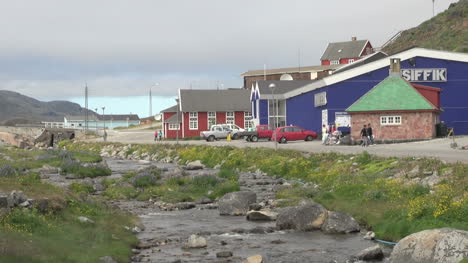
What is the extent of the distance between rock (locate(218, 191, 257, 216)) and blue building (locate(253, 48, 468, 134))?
3278 centimetres

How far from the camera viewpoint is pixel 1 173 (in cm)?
2603

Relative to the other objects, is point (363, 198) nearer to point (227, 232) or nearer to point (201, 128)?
point (227, 232)

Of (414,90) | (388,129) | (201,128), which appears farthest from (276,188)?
(201,128)

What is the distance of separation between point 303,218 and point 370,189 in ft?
13.2

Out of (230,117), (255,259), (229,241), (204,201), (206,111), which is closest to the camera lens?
(255,259)

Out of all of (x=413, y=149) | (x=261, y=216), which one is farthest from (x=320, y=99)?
(x=261, y=216)

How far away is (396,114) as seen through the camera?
49.1 metres

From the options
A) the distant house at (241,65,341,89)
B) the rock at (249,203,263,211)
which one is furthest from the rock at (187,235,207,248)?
the distant house at (241,65,341,89)

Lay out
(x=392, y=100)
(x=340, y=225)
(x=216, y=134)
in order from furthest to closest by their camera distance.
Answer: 1. (x=216, y=134)
2. (x=392, y=100)
3. (x=340, y=225)

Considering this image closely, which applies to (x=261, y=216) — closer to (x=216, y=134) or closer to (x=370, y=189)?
(x=370, y=189)

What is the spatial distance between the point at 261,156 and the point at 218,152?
7566mm

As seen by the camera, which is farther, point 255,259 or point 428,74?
point 428,74

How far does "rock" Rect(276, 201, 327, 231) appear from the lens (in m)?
18.8

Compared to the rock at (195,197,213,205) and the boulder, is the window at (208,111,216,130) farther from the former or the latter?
the boulder
